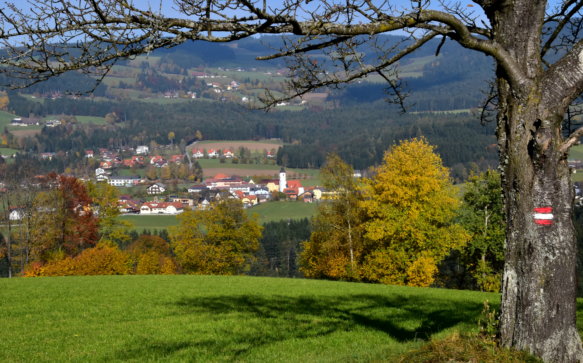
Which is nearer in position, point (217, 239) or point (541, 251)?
point (541, 251)

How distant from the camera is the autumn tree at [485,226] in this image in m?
35.1

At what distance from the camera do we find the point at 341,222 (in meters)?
37.5

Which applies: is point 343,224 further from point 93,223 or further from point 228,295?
point 93,223

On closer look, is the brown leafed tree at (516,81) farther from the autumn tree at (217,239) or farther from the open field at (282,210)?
the open field at (282,210)

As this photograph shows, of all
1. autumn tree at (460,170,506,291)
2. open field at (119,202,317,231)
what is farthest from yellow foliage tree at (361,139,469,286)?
open field at (119,202,317,231)

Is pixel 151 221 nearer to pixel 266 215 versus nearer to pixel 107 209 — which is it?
pixel 266 215

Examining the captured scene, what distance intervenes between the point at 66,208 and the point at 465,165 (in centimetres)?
15419

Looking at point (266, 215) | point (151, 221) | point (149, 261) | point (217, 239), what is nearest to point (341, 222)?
point (217, 239)

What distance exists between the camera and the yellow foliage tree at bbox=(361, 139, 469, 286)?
31344mm

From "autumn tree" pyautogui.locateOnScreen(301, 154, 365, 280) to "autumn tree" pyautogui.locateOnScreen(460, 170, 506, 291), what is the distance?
7370mm

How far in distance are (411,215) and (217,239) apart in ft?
78.4

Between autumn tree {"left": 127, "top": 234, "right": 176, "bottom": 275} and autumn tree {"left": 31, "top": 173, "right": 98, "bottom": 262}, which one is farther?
autumn tree {"left": 127, "top": 234, "right": 176, "bottom": 275}

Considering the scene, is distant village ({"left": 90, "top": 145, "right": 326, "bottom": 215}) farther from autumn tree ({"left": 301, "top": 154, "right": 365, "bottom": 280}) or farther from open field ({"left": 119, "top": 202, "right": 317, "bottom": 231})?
autumn tree ({"left": 301, "top": 154, "right": 365, "bottom": 280})

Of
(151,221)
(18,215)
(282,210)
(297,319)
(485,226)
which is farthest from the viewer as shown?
(282,210)
